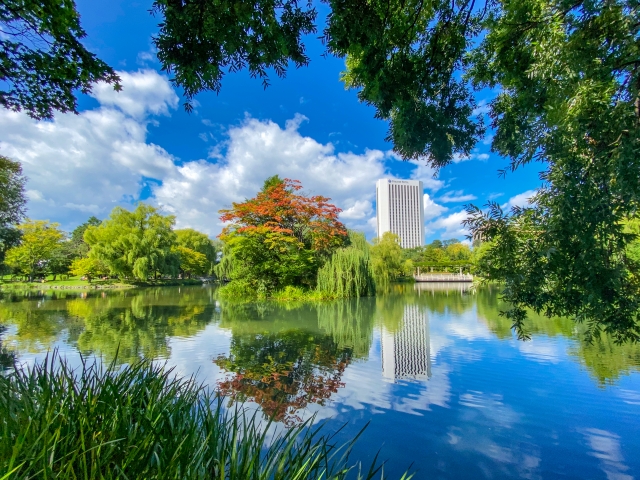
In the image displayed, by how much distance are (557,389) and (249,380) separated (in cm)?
397

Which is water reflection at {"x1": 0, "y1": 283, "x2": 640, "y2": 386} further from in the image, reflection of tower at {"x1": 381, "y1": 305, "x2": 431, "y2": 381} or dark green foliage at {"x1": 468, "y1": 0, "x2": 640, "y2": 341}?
dark green foliage at {"x1": 468, "y1": 0, "x2": 640, "y2": 341}

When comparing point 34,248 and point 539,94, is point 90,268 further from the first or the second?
point 539,94

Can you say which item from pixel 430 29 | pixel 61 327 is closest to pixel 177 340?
pixel 61 327

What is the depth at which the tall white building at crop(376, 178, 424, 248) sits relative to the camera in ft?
146

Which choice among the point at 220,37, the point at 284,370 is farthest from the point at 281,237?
the point at 220,37

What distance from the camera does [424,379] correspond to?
4.34 m

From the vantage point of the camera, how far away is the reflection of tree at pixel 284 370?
3600 millimetres

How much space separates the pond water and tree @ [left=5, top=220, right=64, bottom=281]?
23127mm

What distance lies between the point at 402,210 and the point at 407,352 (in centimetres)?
5613

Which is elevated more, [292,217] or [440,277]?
[292,217]

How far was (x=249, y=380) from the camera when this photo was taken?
4211 mm

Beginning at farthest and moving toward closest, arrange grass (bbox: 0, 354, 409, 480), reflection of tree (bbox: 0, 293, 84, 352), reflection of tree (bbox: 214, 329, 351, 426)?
reflection of tree (bbox: 0, 293, 84, 352)
reflection of tree (bbox: 214, 329, 351, 426)
grass (bbox: 0, 354, 409, 480)

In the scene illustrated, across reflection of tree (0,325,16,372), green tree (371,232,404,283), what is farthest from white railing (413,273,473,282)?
reflection of tree (0,325,16,372)

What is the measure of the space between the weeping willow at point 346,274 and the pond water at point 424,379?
5176mm
